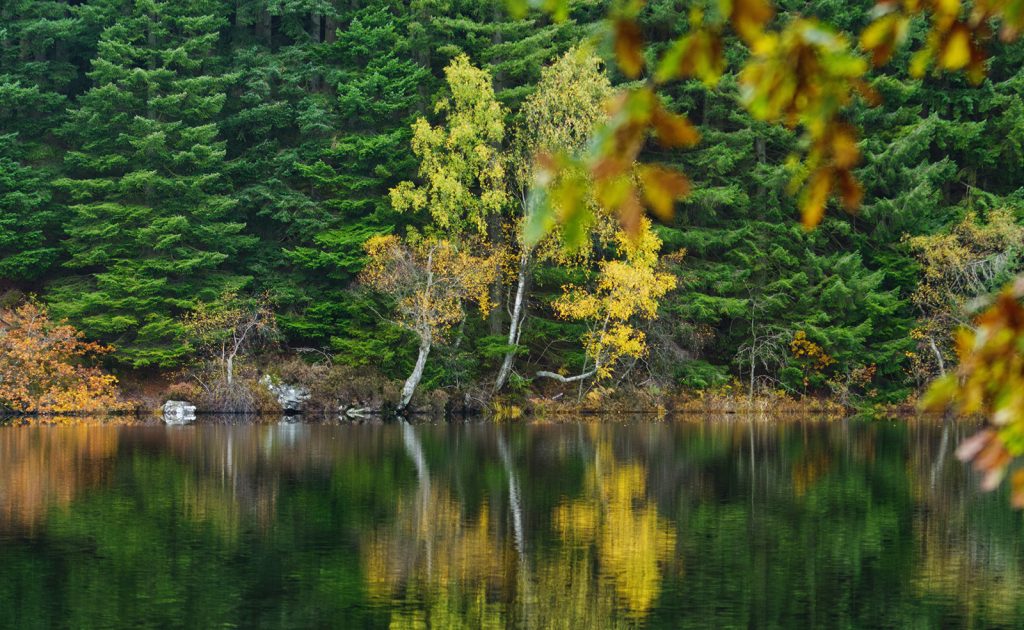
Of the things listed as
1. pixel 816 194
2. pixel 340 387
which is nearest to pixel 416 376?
pixel 340 387

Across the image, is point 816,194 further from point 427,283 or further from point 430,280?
point 427,283

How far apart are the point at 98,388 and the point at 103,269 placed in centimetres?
565

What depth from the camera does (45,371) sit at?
35.5m

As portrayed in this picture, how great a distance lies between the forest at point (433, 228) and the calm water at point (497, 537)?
1054cm

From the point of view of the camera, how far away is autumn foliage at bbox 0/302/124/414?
34250 millimetres

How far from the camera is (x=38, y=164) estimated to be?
40.3 metres

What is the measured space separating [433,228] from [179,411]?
29.8ft

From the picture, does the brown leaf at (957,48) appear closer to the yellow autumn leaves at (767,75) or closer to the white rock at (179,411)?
the yellow autumn leaves at (767,75)

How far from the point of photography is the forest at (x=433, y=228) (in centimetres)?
3647

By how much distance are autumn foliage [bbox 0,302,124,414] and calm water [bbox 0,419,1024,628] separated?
8884mm

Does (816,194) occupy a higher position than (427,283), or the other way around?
(427,283)

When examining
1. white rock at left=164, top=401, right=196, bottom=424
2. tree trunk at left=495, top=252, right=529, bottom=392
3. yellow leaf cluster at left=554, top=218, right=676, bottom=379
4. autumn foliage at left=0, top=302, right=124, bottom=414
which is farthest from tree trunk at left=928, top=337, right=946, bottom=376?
autumn foliage at left=0, top=302, right=124, bottom=414

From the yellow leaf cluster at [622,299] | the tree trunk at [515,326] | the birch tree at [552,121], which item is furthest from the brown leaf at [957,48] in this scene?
the tree trunk at [515,326]

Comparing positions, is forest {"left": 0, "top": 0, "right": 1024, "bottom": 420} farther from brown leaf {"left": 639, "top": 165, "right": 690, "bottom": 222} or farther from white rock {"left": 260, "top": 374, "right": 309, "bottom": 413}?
brown leaf {"left": 639, "top": 165, "right": 690, "bottom": 222}
